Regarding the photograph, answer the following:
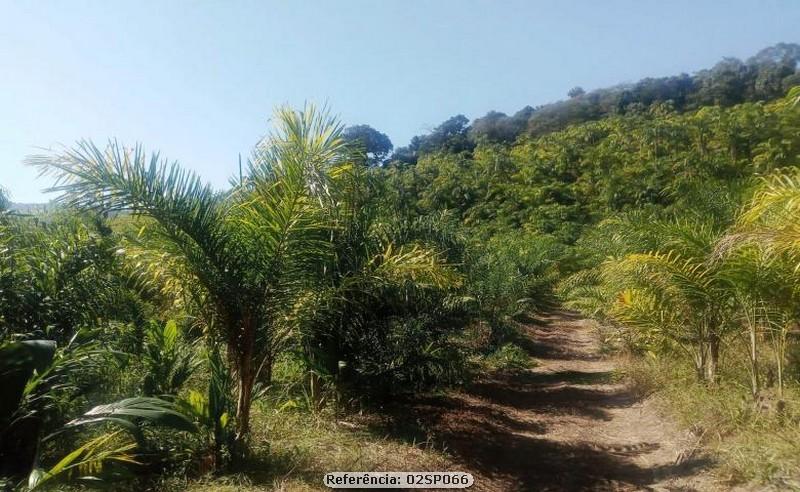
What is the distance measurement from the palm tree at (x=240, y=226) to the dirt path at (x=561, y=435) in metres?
2.33

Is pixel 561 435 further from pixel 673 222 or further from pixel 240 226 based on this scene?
pixel 240 226

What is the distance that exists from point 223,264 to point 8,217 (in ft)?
9.60

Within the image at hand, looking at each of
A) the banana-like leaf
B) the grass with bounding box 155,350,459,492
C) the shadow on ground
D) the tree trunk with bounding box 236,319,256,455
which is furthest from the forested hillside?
the banana-like leaf

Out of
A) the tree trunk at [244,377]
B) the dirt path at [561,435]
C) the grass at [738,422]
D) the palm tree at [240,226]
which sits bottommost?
the dirt path at [561,435]

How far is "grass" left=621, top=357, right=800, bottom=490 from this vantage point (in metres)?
3.90

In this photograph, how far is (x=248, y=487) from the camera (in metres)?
3.63

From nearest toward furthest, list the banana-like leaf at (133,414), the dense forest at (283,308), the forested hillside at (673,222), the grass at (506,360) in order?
the banana-like leaf at (133,414) → the dense forest at (283,308) → the forested hillside at (673,222) → the grass at (506,360)

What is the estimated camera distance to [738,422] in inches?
196

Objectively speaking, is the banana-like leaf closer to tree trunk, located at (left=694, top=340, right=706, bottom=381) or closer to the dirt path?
the dirt path

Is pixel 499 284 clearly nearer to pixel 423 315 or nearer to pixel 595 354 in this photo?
pixel 595 354

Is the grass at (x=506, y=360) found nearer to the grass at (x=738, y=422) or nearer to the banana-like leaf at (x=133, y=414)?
the grass at (x=738, y=422)

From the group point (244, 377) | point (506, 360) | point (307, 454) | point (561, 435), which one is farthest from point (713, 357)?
point (244, 377)

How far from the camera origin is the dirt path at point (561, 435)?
4.95m

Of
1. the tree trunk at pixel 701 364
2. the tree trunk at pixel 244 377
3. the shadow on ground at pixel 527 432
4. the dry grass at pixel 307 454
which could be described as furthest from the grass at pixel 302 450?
the tree trunk at pixel 701 364
